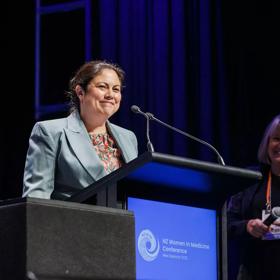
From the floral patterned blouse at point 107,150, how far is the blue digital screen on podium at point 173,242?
0.48 metres

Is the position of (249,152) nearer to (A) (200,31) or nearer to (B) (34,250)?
(A) (200,31)

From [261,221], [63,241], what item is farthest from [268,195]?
[63,241]

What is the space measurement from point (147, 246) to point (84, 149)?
1.96ft

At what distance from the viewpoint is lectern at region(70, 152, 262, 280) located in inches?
80.1

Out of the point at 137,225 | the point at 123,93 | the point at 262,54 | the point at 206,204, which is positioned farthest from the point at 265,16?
the point at 137,225

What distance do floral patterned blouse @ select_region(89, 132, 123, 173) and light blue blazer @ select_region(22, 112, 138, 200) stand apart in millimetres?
83

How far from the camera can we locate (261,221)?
3.40 meters

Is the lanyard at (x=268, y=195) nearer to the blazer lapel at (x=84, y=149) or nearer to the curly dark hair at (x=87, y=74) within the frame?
the curly dark hair at (x=87, y=74)

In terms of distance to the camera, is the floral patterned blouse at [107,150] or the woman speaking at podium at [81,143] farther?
the floral patterned blouse at [107,150]

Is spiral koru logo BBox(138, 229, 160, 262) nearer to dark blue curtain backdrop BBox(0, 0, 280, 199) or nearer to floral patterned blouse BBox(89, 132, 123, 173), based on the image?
floral patterned blouse BBox(89, 132, 123, 173)

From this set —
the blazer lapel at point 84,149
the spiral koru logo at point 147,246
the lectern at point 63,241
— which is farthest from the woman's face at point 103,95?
the lectern at point 63,241

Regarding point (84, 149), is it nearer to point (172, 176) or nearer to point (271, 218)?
point (172, 176)

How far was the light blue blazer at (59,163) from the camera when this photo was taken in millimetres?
2492

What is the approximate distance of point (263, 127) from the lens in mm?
4645
